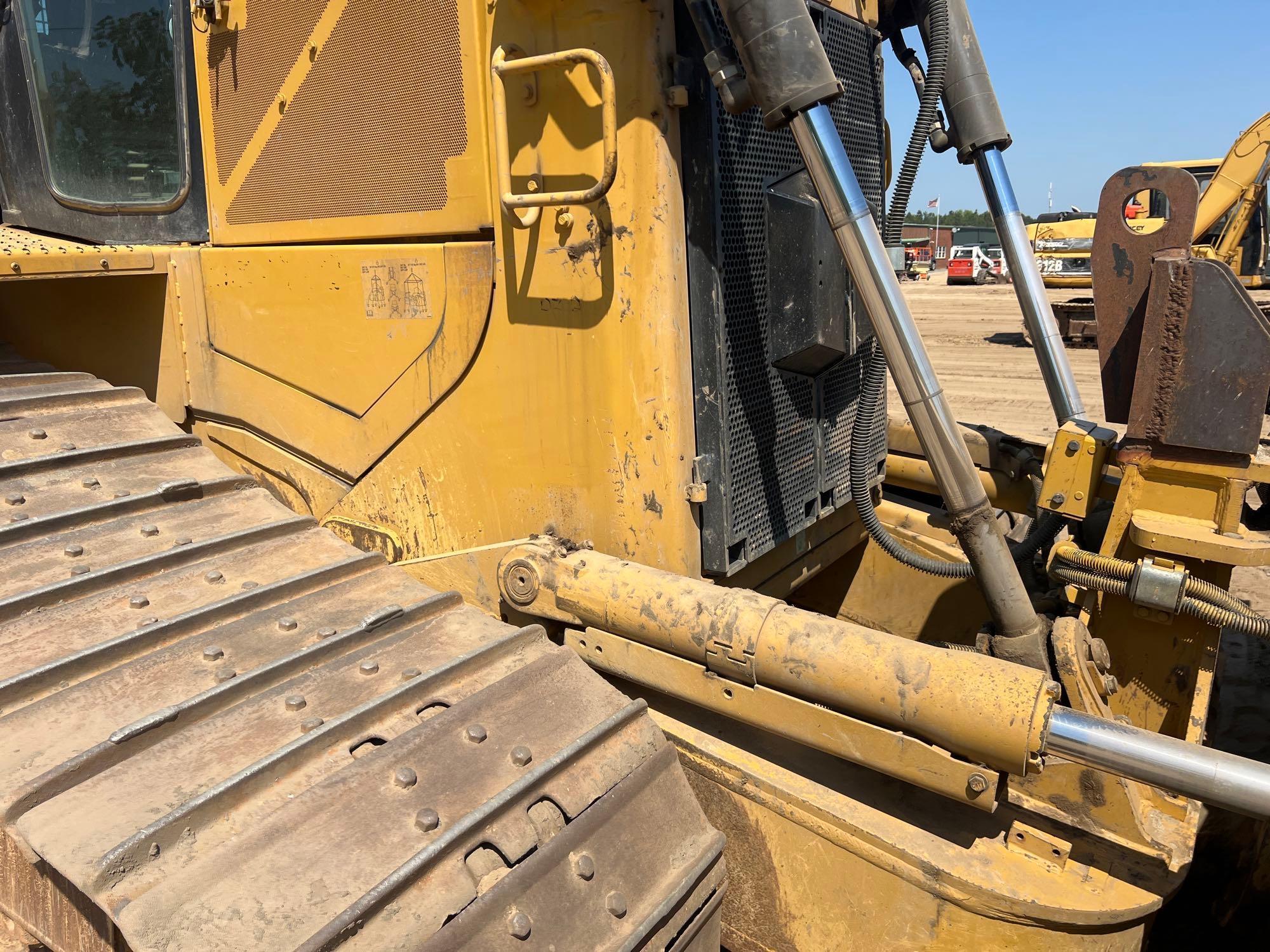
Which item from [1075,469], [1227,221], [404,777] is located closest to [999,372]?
[1227,221]

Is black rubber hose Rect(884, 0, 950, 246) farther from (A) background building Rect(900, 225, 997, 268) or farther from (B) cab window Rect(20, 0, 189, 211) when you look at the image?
(A) background building Rect(900, 225, 997, 268)

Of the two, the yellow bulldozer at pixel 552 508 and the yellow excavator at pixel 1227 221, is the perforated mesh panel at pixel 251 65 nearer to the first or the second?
the yellow bulldozer at pixel 552 508

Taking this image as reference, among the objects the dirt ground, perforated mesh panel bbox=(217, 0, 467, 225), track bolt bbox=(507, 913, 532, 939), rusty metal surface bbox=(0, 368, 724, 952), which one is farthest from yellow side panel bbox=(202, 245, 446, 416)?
the dirt ground

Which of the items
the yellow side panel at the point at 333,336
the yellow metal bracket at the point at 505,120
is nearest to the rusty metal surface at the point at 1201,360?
the yellow metal bracket at the point at 505,120

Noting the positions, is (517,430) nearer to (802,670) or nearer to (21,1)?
(802,670)

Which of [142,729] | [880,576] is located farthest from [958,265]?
[142,729]

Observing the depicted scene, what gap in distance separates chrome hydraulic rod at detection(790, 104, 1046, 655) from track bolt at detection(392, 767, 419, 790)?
3.83 ft

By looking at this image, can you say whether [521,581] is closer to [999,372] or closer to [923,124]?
[923,124]

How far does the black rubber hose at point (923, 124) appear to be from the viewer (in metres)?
2.31

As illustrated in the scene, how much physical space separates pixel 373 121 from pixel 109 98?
0.95 meters

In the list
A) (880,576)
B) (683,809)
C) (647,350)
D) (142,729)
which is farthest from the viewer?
(880,576)

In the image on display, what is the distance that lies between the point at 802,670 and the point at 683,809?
0.34m

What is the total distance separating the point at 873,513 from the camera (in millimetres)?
2727

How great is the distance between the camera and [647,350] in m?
2.09
